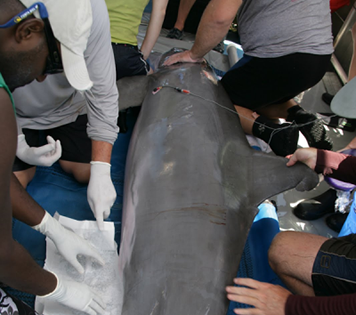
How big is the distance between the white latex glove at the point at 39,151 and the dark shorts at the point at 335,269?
166 centimetres

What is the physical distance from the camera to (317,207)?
271 centimetres

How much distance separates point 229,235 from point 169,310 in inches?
19.0

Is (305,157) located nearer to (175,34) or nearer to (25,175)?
(25,175)

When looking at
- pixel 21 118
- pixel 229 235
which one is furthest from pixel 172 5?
pixel 229 235

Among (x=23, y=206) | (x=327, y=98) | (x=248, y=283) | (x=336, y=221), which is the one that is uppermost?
(x=23, y=206)

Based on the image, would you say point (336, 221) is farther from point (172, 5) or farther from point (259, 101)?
point (172, 5)

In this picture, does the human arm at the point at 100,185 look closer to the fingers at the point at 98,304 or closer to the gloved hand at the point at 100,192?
the gloved hand at the point at 100,192

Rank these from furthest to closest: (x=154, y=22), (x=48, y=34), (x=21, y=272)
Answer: (x=154, y=22) < (x=21, y=272) < (x=48, y=34)

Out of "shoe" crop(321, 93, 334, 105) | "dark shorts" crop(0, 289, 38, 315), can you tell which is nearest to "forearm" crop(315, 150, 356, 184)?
"dark shorts" crop(0, 289, 38, 315)

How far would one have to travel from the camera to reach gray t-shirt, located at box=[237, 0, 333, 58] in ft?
7.95

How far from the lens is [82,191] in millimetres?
2365

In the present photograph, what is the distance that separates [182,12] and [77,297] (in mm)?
4007

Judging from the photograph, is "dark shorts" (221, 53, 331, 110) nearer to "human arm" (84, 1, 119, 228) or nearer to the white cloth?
"human arm" (84, 1, 119, 228)

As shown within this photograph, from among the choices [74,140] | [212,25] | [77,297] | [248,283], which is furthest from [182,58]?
[77,297]
